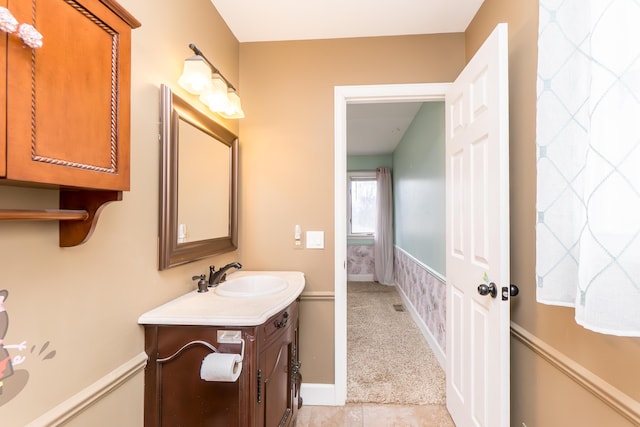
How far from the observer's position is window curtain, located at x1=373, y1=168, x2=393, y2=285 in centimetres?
588

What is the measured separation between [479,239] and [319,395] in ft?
4.94

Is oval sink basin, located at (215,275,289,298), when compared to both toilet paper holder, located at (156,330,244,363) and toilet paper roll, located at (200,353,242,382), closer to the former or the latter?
toilet paper holder, located at (156,330,244,363)

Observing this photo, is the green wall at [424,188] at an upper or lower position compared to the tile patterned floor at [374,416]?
upper

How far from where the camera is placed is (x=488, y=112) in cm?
143

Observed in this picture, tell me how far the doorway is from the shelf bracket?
1.46 meters

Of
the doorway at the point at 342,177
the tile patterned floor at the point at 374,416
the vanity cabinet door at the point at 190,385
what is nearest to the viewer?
the vanity cabinet door at the point at 190,385

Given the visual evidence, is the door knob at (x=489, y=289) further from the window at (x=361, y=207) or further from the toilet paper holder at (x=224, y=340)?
the window at (x=361, y=207)

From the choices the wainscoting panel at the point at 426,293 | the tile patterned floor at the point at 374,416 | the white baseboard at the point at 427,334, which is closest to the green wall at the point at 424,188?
the wainscoting panel at the point at 426,293

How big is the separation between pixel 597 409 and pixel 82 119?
1740mm

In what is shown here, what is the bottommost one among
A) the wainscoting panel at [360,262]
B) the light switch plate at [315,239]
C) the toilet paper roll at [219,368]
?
the wainscoting panel at [360,262]

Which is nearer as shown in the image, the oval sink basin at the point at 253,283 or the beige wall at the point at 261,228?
the beige wall at the point at 261,228

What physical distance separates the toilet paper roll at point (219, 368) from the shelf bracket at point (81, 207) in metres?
0.58

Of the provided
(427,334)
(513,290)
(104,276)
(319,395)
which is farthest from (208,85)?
(427,334)

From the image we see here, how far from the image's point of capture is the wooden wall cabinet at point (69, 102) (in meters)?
0.63
